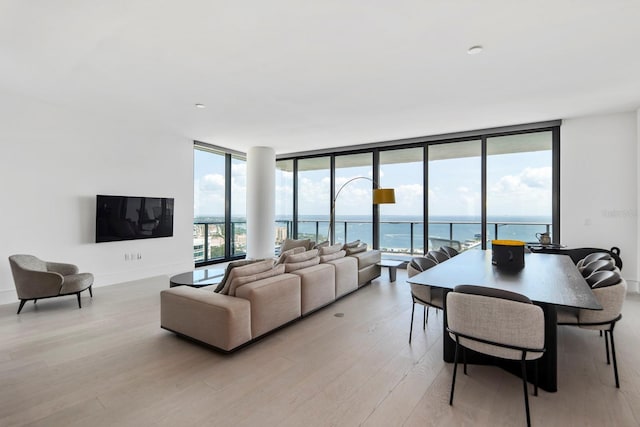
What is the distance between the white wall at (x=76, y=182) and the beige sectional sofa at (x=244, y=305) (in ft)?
8.56

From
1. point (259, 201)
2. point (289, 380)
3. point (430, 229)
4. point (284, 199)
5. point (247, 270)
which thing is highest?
point (284, 199)

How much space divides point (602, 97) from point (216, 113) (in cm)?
544

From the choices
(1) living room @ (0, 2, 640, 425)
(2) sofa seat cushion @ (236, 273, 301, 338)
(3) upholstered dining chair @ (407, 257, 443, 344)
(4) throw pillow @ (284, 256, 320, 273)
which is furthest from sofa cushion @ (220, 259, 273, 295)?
(3) upholstered dining chair @ (407, 257, 443, 344)

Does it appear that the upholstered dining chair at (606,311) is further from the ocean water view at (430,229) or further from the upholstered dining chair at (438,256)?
the ocean water view at (430,229)

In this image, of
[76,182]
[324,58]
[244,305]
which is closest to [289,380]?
[244,305]

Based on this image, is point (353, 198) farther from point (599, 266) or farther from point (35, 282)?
point (35, 282)

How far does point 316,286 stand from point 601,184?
16.1 feet

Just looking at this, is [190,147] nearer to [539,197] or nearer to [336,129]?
[336,129]

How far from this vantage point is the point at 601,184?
495 cm

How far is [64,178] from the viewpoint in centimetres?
465

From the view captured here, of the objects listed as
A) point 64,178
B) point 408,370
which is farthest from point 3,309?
point 408,370

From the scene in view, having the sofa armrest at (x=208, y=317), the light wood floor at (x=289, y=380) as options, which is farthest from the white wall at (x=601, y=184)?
the sofa armrest at (x=208, y=317)

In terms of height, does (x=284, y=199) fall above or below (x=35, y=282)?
above

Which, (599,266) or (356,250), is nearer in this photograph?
(599,266)
